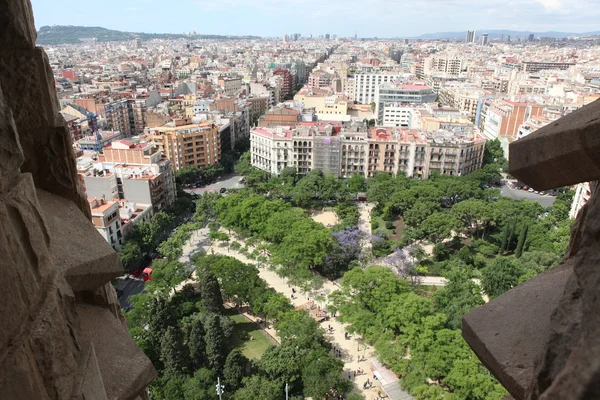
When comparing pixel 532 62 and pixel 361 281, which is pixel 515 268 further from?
pixel 532 62

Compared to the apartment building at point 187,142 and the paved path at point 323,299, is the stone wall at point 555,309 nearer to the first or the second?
the paved path at point 323,299

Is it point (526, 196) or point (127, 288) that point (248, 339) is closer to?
point (127, 288)

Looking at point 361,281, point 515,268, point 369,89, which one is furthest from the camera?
point 369,89

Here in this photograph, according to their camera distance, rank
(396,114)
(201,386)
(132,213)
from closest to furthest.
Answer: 1. (201,386)
2. (132,213)
3. (396,114)

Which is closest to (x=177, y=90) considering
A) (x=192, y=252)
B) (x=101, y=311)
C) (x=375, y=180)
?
(x=375, y=180)

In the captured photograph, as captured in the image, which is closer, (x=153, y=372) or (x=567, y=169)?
(x=567, y=169)

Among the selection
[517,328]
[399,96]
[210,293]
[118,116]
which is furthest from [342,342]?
[399,96]
